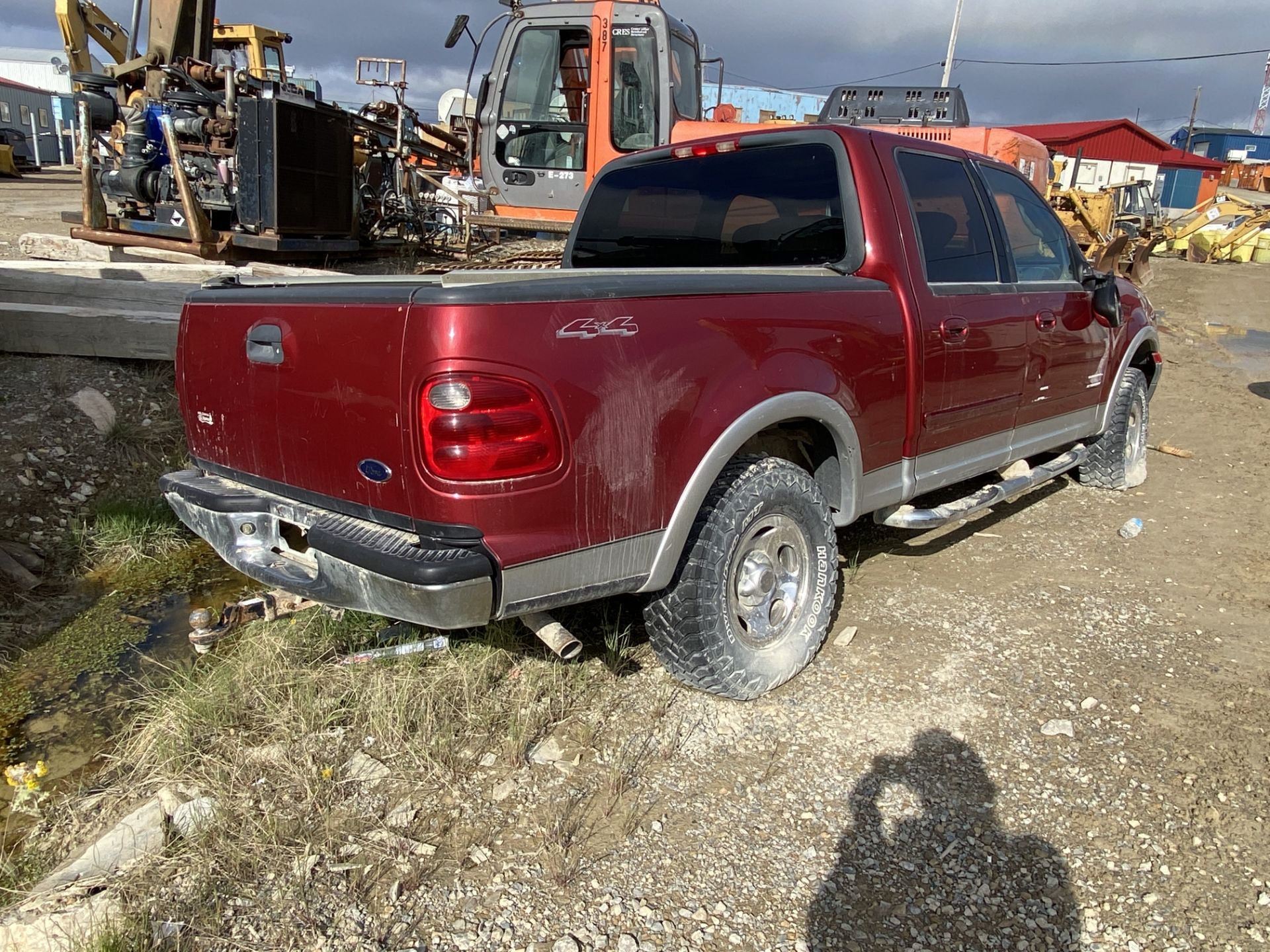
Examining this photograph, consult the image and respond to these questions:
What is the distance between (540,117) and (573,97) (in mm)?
389

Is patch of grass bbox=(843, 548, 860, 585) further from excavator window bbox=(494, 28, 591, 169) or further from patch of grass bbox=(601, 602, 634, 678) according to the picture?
excavator window bbox=(494, 28, 591, 169)

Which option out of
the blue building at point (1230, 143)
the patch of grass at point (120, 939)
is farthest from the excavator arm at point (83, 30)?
the blue building at point (1230, 143)

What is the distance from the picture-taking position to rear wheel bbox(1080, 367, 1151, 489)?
539 centimetres

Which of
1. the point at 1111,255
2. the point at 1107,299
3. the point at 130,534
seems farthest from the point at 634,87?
the point at 1111,255

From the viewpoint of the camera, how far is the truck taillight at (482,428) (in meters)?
2.20

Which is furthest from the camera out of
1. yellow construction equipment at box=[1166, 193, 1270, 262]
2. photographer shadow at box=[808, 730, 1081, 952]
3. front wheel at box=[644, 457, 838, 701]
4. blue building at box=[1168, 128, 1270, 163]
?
blue building at box=[1168, 128, 1270, 163]

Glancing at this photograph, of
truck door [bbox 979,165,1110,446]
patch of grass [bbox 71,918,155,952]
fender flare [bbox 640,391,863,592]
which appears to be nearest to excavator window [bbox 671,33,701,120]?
truck door [bbox 979,165,1110,446]

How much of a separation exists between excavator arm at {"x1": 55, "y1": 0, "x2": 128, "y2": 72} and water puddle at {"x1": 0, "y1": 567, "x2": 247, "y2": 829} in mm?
9488

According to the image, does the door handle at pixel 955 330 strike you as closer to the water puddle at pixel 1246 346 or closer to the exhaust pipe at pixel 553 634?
the exhaust pipe at pixel 553 634

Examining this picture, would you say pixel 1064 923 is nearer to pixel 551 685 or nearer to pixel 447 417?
pixel 551 685

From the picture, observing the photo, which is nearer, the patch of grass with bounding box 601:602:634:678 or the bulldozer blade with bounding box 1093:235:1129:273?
the patch of grass with bounding box 601:602:634:678

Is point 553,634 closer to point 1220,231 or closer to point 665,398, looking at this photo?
point 665,398

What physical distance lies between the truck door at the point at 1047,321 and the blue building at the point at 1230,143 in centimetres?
7413

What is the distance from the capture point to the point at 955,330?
3.62 metres
